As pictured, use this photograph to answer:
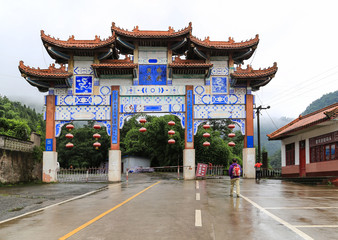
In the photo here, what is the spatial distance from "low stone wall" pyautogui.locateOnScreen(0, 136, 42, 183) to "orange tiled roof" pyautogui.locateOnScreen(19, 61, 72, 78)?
17.5 ft

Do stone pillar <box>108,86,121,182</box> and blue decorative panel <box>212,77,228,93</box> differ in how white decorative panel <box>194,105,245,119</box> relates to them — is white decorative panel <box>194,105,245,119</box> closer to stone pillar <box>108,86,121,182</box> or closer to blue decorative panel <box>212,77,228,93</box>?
blue decorative panel <box>212,77,228,93</box>

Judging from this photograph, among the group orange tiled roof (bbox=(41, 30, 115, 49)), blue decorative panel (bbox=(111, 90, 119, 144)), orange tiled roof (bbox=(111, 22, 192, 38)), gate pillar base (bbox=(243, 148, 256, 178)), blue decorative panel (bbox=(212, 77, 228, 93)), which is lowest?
gate pillar base (bbox=(243, 148, 256, 178))

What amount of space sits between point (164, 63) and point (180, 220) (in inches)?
823

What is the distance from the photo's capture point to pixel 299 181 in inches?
1008

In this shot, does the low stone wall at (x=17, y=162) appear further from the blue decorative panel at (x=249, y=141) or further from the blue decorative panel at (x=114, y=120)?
the blue decorative panel at (x=249, y=141)

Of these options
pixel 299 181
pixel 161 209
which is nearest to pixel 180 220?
pixel 161 209

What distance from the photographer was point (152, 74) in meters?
28.0

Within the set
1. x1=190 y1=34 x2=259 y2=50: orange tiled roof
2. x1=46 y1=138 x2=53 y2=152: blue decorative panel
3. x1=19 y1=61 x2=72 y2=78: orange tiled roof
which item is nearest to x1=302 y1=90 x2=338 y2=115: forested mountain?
x1=190 y1=34 x2=259 y2=50: orange tiled roof

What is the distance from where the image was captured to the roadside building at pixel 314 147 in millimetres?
23062

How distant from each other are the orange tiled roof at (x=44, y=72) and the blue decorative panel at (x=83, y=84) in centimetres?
85

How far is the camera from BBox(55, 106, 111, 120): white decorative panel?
27.4 meters

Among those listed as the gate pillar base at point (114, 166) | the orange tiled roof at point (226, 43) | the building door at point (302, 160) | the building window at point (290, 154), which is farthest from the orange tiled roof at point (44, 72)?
the building window at point (290, 154)

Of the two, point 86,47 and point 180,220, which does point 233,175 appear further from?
point 86,47

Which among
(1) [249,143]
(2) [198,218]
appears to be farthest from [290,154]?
(2) [198,218]
